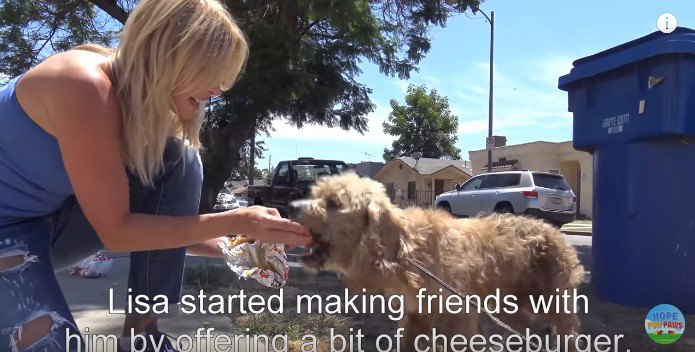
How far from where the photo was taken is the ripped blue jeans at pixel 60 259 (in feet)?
6.72

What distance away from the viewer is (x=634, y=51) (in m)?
5.41

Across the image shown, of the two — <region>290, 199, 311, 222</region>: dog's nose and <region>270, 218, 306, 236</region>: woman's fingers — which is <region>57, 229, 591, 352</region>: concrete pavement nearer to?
<region>290, 199, 311, 222</region>: dog's nose

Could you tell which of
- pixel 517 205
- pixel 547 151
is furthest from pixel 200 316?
pixel 547 151

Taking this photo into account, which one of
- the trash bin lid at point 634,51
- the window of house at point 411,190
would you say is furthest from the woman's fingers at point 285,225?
the window of house at point 411,190

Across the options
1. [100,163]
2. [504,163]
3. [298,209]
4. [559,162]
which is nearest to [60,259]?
[100,163]

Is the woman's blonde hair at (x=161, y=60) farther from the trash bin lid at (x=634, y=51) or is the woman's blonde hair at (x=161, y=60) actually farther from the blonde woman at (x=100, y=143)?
the trash bin lid at (x=634, y=51)

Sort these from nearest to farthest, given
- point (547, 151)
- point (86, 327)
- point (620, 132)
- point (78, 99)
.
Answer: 1. point (78, 99)
2. point (86, 327)
3. point (620, 132)
4. point (547, 151)

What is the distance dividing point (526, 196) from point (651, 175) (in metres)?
12.0

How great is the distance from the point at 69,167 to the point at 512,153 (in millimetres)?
36701

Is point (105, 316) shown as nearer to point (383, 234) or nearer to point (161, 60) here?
point (383, 234)

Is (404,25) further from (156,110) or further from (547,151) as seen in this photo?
(547,151)

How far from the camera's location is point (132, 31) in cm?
Answer: 218

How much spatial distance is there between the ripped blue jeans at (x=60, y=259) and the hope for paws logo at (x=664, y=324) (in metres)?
3.65

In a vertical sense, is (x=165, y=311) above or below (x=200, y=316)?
above
